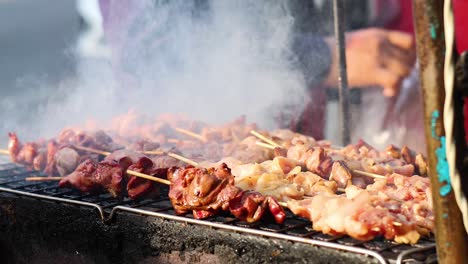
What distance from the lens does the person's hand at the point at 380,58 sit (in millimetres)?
5767

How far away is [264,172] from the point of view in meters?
3.98

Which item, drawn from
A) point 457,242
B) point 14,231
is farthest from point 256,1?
point 457,242

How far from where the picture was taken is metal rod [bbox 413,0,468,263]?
201cm

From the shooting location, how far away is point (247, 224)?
321 cm

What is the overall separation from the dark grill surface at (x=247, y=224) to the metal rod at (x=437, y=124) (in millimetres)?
290

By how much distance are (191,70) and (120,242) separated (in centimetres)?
434

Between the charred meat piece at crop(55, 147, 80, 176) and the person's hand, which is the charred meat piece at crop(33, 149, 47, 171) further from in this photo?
→ the person's hand

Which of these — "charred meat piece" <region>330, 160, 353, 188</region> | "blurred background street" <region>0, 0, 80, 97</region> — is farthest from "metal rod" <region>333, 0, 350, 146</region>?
"blurred background street" <region>0, 0, 80, 97</region>

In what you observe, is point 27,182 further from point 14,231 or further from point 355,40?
point 355,40

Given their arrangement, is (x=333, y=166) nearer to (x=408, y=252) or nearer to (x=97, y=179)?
(x=408, y=252)

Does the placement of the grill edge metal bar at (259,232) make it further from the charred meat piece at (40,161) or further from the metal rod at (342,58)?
the metal rod at (342,58)

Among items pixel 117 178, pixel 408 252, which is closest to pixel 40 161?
pixel 117 178

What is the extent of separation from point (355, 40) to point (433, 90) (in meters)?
4.53

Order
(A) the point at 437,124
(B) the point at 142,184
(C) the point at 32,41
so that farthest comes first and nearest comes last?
(C) the point at 32,41 < (B) the point at 142,184 < (A) the point at 437,124
